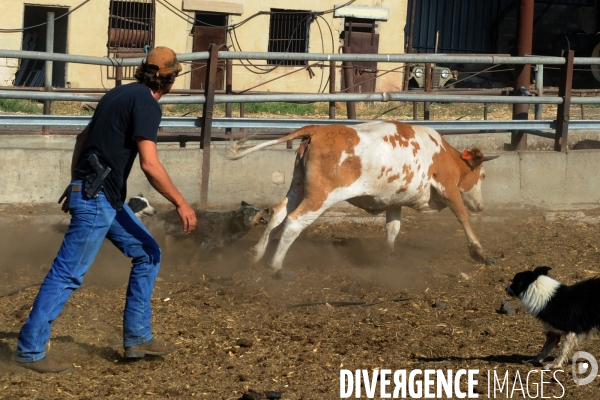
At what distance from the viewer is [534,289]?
568cm

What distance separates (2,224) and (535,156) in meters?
6.37

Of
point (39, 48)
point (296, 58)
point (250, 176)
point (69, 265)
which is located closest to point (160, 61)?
point (69, 265)

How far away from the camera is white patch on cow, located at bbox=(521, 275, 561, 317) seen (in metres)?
5.60

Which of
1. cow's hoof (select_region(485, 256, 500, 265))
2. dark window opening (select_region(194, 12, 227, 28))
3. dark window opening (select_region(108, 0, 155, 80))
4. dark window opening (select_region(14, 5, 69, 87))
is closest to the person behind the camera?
cow's hoof (select_region(485, 256, 500, 265))

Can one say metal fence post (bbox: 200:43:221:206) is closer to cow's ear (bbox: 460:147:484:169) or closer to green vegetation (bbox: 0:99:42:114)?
cow's ear (bbox: 460:147:484:169)

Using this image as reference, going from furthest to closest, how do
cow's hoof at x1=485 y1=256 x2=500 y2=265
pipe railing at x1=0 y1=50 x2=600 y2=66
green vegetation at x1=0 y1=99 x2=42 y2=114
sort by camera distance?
green vegetation at x1=0 y1=99 x2=42 y2=114 → pipe railing at x1=0 y1=50 x2=600 y2=66 → cow's hoof at x1=485 y1=256 x2=500 y2=265

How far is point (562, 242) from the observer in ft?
30.9

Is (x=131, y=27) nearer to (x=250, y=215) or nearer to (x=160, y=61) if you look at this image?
(x=250, y=215)

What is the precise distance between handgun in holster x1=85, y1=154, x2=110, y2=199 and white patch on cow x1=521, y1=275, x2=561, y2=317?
2.76m

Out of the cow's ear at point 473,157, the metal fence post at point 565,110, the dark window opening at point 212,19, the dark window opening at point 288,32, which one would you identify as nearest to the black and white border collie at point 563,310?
the cow's ear at point 473,157

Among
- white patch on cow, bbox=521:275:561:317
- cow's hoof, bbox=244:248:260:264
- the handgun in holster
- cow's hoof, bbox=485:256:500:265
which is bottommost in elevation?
cow's hoof, bbox=244:248:260:264

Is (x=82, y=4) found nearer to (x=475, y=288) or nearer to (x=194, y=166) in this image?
(x=194, y=166)

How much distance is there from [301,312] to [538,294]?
6.46 ft

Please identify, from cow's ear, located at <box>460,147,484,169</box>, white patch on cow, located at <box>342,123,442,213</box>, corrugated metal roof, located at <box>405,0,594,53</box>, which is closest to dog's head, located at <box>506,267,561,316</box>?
white patch on cow, located at <box>342,123,442,213</box>
